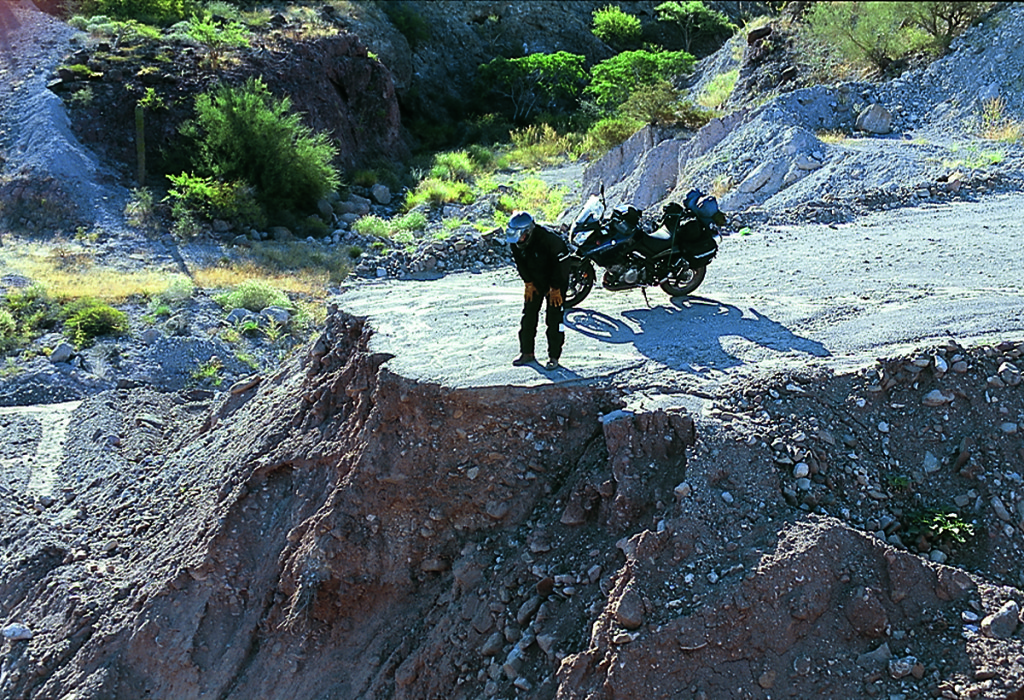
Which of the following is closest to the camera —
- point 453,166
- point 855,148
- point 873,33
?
point 855,148

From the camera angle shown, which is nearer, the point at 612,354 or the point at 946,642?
the point at 946,642

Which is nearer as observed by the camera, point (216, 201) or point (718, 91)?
point (216, 201)

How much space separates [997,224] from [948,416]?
20.2ft

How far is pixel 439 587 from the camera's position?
21.4 feet

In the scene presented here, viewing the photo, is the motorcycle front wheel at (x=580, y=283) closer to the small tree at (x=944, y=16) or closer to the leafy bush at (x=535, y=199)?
the leafy bush at (x=535, y=199)

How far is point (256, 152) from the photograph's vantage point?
939 inches

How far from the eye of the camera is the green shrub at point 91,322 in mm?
15000

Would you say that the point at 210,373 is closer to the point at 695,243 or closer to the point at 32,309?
the point at 32,309

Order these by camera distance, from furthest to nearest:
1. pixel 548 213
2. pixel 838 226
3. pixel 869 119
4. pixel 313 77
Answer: pixel 313 77 → pixel 548 213 → pixel 869 119 → pixel 838 226

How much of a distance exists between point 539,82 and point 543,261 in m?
34.9

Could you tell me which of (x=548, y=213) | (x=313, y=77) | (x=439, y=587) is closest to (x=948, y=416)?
(x=439, y=587)

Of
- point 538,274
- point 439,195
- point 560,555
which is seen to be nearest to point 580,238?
point 538,274

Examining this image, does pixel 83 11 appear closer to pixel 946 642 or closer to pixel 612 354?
pixel 612 354

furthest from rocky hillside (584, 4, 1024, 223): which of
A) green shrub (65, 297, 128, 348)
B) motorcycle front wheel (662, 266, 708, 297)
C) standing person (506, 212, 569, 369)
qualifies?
green shrub (65, 297, 128, 348)
